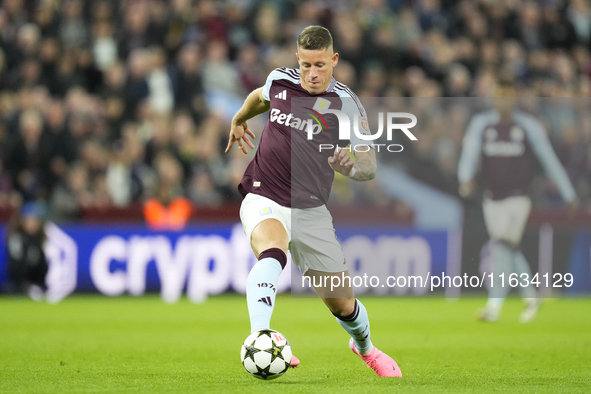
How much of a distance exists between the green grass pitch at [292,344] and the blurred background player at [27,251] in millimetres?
275

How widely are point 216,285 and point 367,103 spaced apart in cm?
334

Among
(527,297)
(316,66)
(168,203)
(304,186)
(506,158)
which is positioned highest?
(316,66)

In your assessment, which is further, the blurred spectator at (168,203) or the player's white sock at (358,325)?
the blurred spectator at (168,203)

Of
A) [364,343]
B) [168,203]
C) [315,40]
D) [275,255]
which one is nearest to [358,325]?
[364,343]

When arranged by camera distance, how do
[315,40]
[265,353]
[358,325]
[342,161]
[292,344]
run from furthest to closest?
[292,344], [358,325], [315,40], [342,161], [265,353]

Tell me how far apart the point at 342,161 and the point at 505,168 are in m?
6.08

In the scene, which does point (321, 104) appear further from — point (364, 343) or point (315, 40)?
point (364, 343)

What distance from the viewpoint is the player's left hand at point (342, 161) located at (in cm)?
513

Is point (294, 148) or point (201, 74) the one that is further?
→ point (201, 74)

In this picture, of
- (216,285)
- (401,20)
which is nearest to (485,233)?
(216,285)

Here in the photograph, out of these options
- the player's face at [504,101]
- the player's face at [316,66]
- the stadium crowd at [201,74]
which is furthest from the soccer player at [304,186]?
the stadium crowd at [201,74]

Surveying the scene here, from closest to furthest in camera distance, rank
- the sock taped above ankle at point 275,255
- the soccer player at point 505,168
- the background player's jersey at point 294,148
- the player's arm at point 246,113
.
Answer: the sock taped above ankle at point 275,255
the background player's jersey at point 294,148
the player's arm at point 246,113
the soccer player at point 505,168

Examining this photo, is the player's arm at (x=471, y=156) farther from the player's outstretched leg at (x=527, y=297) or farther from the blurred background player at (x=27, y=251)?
the blurred background player at (x=27, y=251)

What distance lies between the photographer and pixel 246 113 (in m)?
6.18
